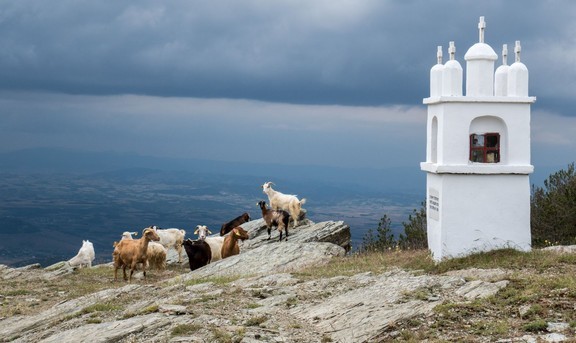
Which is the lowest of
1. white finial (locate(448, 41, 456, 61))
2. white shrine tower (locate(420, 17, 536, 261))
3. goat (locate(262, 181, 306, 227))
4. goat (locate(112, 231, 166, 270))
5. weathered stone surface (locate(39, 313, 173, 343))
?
goat (locate(112, 231, 166, 270))

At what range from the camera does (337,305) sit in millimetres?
17922

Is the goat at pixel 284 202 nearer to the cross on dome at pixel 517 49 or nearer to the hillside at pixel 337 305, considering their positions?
the hillside at pixel 337 305

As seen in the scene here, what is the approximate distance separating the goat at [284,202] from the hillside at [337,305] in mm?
7305

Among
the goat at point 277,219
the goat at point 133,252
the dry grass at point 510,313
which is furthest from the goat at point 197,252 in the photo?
the dry grass at point 510,313

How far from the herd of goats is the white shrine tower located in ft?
34.7

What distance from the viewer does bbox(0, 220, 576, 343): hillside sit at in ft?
50.1

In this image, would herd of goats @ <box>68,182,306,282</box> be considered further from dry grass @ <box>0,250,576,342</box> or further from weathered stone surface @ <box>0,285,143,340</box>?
weathered stone surface @ <box>0,285,143,340</box>

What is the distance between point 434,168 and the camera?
78.8 feet

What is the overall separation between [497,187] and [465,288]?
699 cm

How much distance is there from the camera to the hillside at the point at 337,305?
15.3 meters

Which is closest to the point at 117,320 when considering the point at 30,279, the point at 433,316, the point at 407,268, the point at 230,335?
the point at 230,335

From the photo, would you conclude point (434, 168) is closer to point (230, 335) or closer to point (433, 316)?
point (433, 316)

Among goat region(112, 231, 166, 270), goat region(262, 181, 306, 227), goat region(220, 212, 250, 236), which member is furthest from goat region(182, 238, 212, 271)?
goat region(220, 212, 250, 236)

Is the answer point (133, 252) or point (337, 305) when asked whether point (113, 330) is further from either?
point (133, 252)
